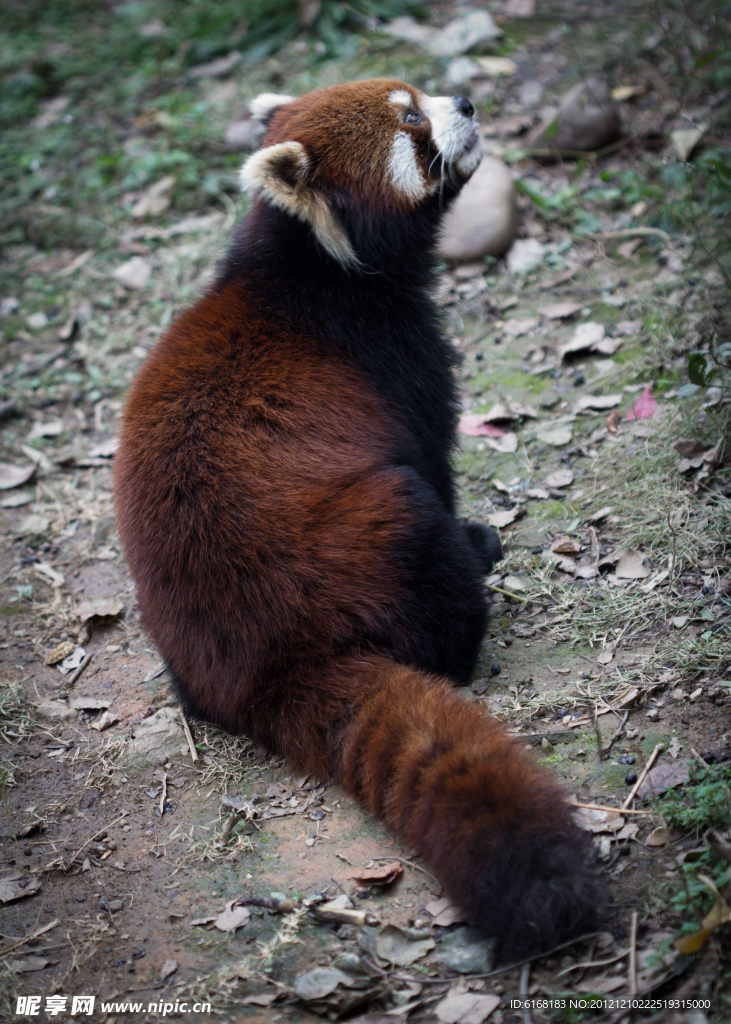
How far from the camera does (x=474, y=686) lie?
10.5 feet

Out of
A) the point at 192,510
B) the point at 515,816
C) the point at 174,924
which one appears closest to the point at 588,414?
the point at 192,510

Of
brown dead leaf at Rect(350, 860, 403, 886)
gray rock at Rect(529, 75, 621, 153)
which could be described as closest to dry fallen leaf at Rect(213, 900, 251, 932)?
brown dead leaf at Rect(350, 860, 403, 886)

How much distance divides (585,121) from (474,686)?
4.42 m

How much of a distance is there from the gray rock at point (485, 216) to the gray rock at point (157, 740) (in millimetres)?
3601

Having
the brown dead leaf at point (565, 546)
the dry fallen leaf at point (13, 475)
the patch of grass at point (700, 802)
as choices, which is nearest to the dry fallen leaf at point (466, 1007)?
the patch of grass at point (700, 802)

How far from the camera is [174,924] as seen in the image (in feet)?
8.27

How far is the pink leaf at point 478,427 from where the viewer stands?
180 inches

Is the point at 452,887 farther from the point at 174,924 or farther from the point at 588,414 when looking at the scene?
the point at 588,414

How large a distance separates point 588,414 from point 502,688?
1.89 meters

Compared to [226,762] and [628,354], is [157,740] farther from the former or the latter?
[628,354]

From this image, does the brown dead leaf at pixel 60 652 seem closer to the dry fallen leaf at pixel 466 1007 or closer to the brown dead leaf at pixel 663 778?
the dry fallen leaf at pixel 466 1007

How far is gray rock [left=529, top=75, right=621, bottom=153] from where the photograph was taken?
5.61 meters

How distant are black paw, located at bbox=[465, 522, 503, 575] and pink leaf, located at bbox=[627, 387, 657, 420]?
108 cm

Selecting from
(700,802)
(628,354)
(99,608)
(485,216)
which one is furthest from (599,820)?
(485,216)
